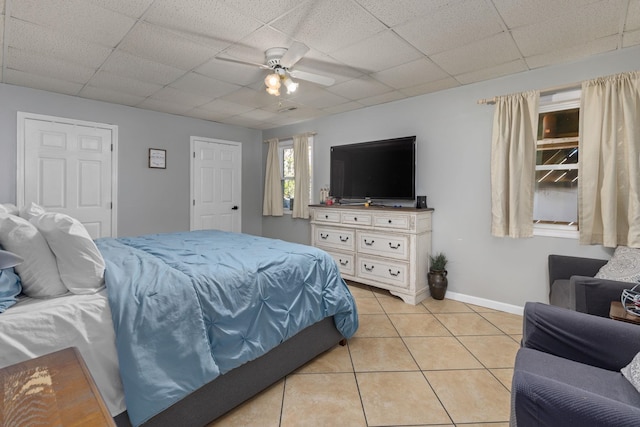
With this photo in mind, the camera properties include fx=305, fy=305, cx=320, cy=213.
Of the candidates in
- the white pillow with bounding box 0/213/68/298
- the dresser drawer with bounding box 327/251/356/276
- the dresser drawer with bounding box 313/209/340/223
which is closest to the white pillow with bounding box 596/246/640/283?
the dresser drawer with bounding box 327/251/356/276

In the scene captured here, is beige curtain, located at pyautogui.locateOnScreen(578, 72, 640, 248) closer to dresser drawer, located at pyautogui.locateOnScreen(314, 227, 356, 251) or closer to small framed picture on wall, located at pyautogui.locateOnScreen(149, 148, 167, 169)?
dresser drawer, located at pyautogui.locateOnScreen(314, 227, 356, 251)

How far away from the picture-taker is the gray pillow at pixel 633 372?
1.17 m

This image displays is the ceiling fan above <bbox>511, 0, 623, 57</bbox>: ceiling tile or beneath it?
beneath

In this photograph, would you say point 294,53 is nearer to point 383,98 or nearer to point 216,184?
point 383,98

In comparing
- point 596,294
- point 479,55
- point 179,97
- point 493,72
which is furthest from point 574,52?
point 179,97

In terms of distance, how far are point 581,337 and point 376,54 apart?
2456 millimetres

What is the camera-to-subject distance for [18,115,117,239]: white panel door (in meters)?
3.54

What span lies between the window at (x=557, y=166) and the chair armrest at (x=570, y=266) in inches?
12.0

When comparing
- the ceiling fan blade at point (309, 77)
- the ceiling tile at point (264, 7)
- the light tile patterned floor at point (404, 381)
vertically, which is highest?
the ceiling tile at point (264, 7)

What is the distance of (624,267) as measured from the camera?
7.16 feet

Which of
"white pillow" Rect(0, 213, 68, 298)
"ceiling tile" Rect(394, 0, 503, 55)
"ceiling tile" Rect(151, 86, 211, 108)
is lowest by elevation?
"white pillow" Rect(0, 213, 68, 298)

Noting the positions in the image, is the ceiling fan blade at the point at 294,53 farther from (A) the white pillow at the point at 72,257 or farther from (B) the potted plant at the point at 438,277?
(B) the potted plant at the point at 438,277

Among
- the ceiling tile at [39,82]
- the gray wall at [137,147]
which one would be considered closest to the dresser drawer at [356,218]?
the gray wall at [137,147]

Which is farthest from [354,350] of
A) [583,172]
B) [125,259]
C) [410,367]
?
[583,172]
